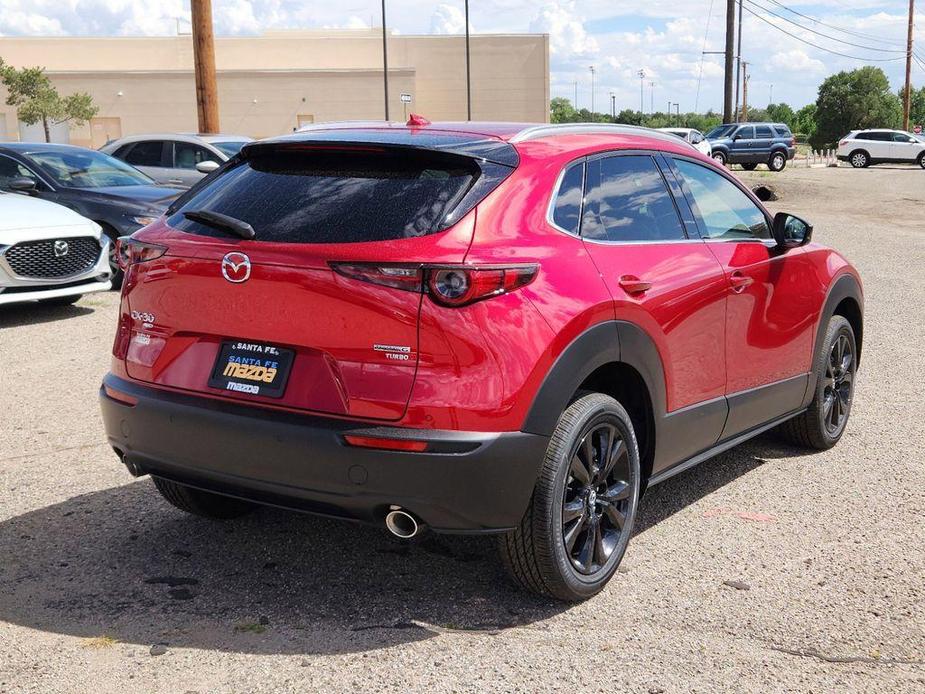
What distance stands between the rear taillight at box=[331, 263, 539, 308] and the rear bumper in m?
0.44

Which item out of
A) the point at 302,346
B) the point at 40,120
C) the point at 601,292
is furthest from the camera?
the point at 40,120

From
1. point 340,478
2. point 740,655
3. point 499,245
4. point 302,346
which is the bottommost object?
point 740,655

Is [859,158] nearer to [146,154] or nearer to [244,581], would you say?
[146,154]

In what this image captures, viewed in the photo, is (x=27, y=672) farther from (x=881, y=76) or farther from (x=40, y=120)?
(x=881, y=76)

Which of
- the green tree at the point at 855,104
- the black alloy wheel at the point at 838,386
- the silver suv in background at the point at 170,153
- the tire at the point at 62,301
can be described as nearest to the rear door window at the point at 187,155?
the silver suv in background at the point at 170,153

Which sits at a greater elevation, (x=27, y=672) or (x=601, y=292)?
(x=601, y=292)

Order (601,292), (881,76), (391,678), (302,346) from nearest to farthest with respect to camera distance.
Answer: (391,678) → (302,346) → (601,292) → (881,76)

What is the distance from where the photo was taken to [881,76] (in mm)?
79750

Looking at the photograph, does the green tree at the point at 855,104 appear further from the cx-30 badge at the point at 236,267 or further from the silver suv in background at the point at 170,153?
the cx-30 badge at the point at 236,267

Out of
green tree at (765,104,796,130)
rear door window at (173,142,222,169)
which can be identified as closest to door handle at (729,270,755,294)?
rear door window at (173,142,222,169)

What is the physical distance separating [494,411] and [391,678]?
2.93 feet

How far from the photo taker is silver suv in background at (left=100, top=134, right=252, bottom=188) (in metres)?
17.7

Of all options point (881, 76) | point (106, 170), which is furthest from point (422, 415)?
point (881, 76)

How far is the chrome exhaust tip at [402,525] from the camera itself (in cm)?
371
